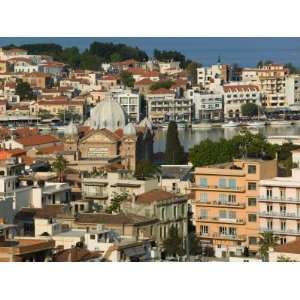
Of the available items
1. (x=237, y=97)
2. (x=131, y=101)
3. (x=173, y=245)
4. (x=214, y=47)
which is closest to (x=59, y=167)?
(x=173, y=245)

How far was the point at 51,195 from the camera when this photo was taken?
12547 mm

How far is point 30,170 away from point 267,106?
21.9m

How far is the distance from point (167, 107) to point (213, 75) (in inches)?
150

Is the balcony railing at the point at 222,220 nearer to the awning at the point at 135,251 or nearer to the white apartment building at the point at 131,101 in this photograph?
the awning at the point at 135,251

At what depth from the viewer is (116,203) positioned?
12.3 metres

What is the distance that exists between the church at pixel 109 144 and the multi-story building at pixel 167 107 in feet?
44.2

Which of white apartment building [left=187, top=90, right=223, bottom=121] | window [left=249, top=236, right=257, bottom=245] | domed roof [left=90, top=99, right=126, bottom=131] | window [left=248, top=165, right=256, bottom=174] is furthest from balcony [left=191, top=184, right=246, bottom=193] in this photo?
white apartment building [left=187, top=90, right=223, bottom=121]

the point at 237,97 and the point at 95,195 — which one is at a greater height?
the point at 237,97

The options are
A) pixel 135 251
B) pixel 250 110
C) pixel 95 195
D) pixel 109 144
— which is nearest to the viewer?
pixel 135 251

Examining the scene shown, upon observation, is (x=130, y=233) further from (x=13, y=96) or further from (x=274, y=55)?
(x=274, y=55)

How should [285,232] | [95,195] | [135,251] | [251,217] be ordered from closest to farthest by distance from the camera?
[135,251] < [285,232] < [251,217] < [95,195]

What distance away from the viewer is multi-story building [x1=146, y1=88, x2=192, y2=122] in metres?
34.4

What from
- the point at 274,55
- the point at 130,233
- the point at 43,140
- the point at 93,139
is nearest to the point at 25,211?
the point at 130,233

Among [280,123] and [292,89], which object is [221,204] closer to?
[280,123]
